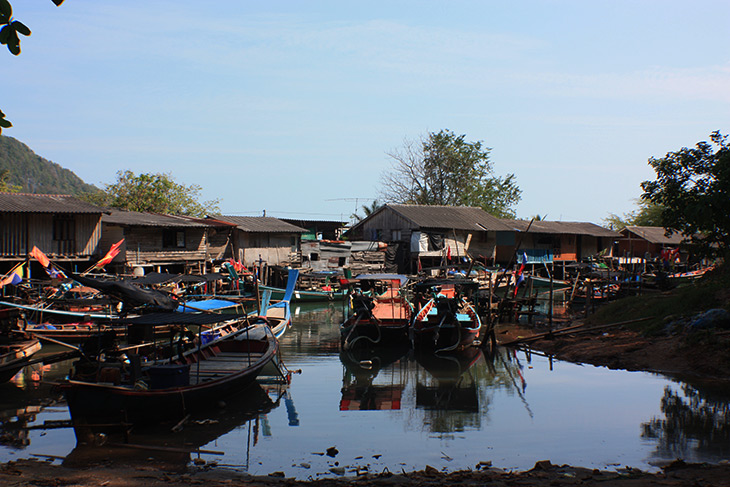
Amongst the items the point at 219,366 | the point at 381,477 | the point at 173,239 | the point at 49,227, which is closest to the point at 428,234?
the point at 173,239

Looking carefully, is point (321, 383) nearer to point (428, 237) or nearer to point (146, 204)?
point (428, 237)

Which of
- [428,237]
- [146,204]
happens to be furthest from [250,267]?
[146,204]

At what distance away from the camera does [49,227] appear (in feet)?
79.2

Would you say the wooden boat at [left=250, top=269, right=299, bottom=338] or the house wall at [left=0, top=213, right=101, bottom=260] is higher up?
the house wall at [left=0, top=213, right=101, bottom=260]

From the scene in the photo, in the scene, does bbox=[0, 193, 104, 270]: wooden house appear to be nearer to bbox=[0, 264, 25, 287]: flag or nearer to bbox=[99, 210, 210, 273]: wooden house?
bbox=[99, 210, 210, 273]: wooden house

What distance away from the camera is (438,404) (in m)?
12.3

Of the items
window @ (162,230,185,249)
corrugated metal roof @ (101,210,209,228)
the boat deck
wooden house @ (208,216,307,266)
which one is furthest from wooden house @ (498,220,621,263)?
the boat deck

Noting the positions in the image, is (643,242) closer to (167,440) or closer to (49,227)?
(49,227)

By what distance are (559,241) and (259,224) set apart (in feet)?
69.5

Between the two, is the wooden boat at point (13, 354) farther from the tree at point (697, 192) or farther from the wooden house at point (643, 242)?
the wooden house at point (643, 242)

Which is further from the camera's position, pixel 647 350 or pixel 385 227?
pixel 385 227

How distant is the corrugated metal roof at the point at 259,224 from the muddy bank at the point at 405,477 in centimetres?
2535

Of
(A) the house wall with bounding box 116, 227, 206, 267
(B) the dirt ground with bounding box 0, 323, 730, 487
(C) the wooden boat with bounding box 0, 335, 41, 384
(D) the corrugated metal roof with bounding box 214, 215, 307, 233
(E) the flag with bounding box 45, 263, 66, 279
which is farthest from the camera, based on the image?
(D) the corrugated metal roof with bounding box 214, 215, 307, 233

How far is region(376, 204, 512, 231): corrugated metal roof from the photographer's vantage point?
3712 cm
